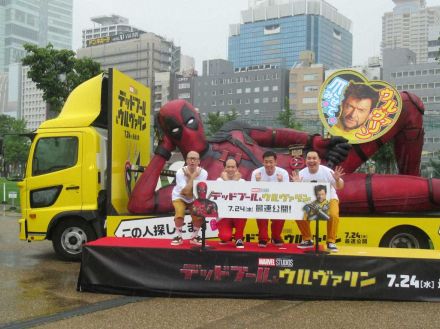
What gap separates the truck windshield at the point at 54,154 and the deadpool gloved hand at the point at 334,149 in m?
4.29

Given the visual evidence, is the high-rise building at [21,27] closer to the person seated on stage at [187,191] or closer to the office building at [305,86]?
the office building at [305,86]

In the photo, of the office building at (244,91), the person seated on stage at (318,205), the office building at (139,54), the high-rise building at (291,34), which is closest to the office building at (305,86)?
the office building at (244,91)

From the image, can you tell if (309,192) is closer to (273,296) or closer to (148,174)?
(273,296)

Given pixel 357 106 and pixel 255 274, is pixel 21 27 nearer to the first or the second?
pixel 357 106

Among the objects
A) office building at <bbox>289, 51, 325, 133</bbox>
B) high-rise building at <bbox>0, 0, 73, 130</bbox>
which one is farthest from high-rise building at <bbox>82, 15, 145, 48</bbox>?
office building at <bbox>289, 51, 325, 133</bbox>

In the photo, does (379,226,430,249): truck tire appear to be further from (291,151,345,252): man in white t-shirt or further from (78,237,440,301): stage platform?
(291,151,345,252): man in white t-shirt

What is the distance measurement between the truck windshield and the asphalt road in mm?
2651

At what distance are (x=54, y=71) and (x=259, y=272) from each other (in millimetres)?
16423

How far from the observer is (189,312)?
541 centimetres

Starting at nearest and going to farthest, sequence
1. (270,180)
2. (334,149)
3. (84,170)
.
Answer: (270,180) < (334,149) < (84,170)

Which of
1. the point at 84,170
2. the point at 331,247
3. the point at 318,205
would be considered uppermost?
the point at 84,170

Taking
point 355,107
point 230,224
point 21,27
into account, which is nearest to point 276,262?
point 230,224

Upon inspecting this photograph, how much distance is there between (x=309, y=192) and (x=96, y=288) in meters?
2.89

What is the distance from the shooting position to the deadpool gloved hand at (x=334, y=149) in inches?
323
